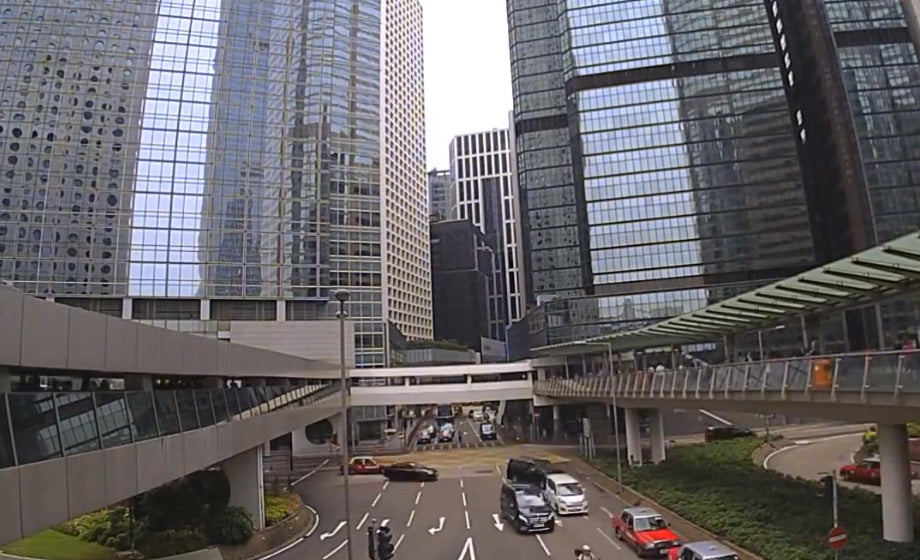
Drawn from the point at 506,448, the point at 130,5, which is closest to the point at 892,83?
Answer: the point at 506,448

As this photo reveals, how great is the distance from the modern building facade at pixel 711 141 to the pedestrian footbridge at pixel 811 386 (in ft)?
141

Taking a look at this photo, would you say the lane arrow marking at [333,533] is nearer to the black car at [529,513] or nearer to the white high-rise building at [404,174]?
the black car at [529,513]

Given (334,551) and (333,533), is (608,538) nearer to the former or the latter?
(334,551)

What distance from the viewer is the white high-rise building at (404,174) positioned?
99.4 meters

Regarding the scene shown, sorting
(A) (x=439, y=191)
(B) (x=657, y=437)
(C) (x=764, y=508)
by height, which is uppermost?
(A) (x=439, y=191)

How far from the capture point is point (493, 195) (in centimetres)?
16900

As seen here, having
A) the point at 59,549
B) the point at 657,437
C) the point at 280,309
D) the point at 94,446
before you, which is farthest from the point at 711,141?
the point at 94,446

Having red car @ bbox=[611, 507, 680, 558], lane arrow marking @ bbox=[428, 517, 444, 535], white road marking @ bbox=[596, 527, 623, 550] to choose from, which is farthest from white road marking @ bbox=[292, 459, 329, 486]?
red car @ bbox=[611, 507, 680, 558]

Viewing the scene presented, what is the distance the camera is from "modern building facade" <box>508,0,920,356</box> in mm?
63000

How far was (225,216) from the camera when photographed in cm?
6581

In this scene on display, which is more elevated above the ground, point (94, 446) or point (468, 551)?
point (94, 446)

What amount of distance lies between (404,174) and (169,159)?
157 ft

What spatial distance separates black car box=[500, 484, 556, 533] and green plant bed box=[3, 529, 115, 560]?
1277 cm

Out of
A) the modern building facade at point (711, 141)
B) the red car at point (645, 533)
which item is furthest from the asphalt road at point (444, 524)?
the modern building facade at point (711, 141)
